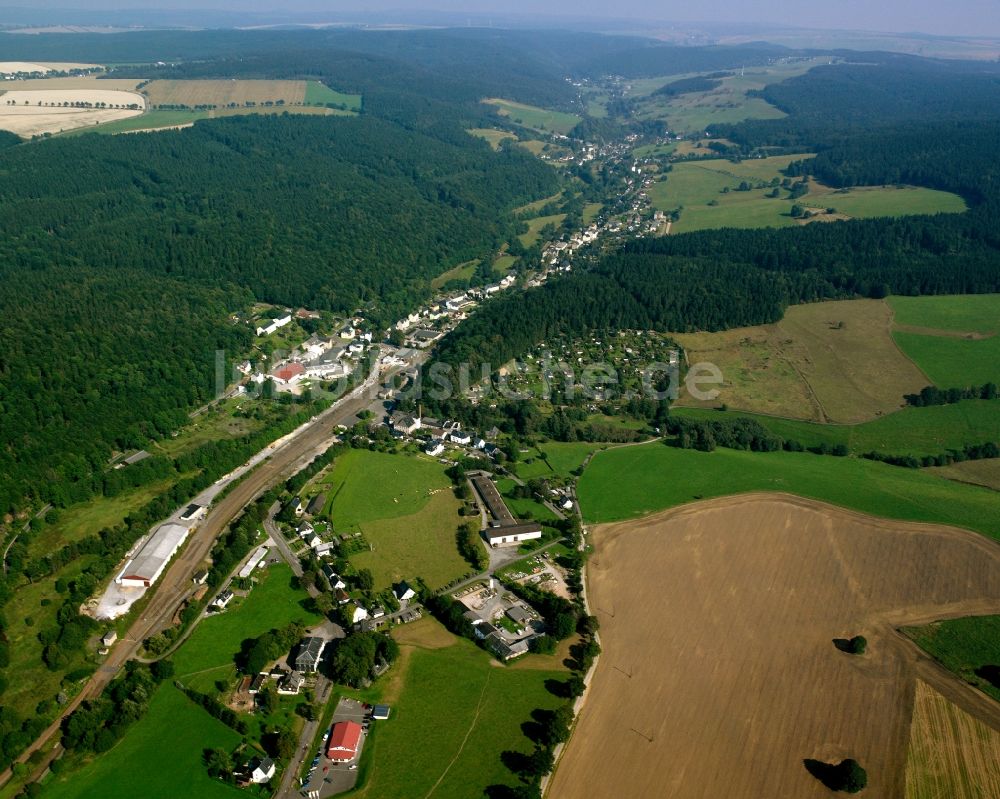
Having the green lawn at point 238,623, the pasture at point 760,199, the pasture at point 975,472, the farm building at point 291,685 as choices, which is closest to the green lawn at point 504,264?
the pasture at point 760,199

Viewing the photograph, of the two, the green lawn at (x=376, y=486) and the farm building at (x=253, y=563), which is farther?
the green lawn at (x=376, y=486)

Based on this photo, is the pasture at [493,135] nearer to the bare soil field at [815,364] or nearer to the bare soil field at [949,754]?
the bare soil field at [815,364]

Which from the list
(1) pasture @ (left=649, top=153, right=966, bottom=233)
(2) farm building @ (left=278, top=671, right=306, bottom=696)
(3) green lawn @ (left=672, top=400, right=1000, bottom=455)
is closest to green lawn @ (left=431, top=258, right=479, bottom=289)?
(1) pasture @ (left=649, top=153, right=966, bottom=233)

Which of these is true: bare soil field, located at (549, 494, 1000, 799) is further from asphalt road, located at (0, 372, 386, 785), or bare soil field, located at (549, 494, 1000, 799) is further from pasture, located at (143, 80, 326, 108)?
pasture, located at (143, 80, 326, 108)

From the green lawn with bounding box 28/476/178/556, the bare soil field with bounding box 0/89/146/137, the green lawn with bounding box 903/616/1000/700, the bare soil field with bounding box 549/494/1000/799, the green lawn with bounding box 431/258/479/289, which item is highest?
the bare soil field with bounding box 0/89/146/137

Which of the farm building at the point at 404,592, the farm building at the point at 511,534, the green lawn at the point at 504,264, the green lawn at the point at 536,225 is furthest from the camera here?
the green lawn at the point at 536,225

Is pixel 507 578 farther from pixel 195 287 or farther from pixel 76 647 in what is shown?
pixel 195 287

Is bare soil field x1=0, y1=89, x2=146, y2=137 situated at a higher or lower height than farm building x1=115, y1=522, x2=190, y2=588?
higher
